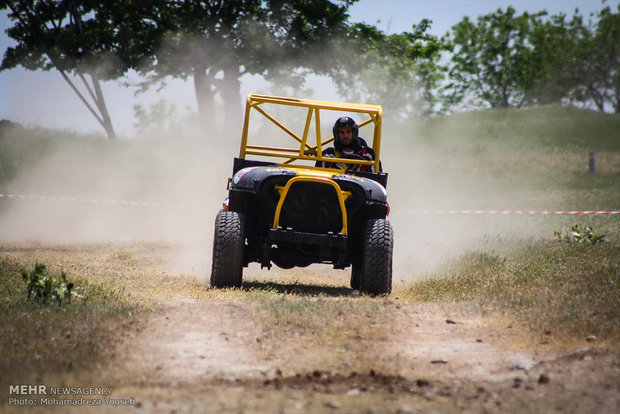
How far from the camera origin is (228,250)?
7.94 metres

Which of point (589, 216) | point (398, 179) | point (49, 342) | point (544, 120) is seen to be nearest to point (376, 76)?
point (544, 120)

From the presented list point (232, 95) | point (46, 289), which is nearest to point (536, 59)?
point (232, 95)

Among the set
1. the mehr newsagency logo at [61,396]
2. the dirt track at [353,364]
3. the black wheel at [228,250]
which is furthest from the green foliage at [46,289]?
the mehr newsagency logo at [61,396]

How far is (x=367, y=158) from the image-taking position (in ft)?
30.8

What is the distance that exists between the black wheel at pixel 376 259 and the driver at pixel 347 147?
1577 millimetres

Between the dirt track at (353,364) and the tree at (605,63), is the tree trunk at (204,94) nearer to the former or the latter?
the dirt track at (353,364)

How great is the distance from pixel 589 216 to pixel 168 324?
589 inches

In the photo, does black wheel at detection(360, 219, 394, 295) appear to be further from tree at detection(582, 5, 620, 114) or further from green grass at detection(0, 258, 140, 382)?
tree at detection(582, 5, 620, 114)

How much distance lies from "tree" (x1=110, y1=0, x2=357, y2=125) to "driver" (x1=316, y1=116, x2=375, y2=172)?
A: 616 inches

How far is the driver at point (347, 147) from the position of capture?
934cm

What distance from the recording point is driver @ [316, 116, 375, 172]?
934cm

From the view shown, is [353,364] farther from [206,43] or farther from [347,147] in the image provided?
[206,43]

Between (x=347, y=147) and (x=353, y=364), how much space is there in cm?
489

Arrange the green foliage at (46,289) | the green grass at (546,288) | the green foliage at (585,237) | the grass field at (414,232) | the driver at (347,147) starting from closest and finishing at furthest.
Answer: the grass field at (414,232) → the green grass at (546,288) → the green foliage at (46,289) → the driver at (347,147) → the green foliage at (585,237)
